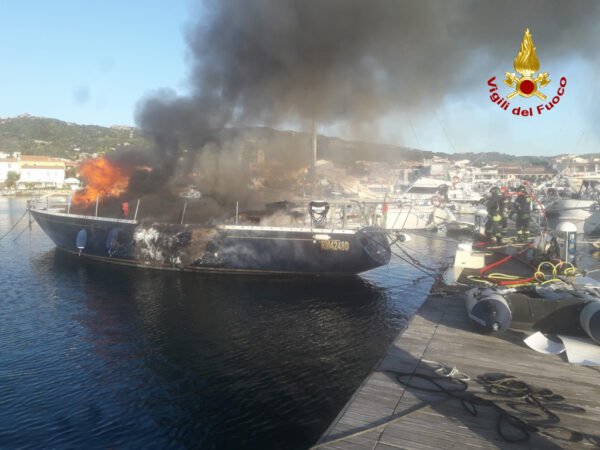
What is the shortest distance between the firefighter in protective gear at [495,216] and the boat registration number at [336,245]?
669 centimetres

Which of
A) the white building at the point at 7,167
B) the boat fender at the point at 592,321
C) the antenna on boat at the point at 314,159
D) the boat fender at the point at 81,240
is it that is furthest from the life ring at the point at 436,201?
the white building at the point at 7,167

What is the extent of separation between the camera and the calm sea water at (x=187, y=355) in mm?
8148

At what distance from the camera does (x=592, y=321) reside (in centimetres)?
717

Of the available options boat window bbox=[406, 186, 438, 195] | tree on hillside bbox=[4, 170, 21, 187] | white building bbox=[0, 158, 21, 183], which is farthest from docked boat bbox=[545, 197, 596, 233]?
white building bbox=[0, 158, 21, 183]

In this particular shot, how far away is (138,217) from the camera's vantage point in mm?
23984

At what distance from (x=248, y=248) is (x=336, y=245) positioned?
4561 millimetres

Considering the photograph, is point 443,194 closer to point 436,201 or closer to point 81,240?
point 436,201

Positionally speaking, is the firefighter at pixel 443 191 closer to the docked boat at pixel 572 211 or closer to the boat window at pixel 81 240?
the docked boat at pixel 572 211

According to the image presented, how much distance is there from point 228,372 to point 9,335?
→ 7.68 metres

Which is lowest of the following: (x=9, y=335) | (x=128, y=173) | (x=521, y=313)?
(x=9, y=335)

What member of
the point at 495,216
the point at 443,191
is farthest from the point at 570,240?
the point at 443,191

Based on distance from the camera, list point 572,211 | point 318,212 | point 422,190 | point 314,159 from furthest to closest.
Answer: point 422,190
point 572,211
point 314,159
point 318,212

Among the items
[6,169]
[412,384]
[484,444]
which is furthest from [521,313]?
[6,169]

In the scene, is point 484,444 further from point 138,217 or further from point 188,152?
point 188,152
